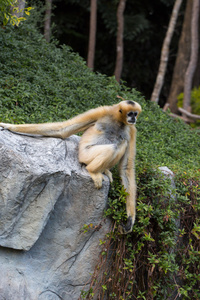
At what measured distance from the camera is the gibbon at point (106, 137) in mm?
5684

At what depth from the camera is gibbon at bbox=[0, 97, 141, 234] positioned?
568 centimetres

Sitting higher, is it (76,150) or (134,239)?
(76,150)

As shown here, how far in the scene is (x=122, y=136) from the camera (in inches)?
240

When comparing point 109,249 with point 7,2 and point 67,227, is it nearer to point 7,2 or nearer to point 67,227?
point 67,227

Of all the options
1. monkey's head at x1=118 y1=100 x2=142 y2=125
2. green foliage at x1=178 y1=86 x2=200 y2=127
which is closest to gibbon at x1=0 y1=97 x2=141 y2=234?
monkey's head at x1=118 y1=100 x2=142 y2=125

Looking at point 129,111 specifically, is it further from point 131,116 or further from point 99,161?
point 99,161

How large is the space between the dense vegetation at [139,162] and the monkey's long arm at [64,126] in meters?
0.95

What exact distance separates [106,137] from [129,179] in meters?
0.67

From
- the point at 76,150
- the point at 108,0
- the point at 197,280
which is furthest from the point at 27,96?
the point at 108,0

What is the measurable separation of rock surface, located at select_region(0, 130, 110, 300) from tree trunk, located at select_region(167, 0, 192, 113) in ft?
43.3

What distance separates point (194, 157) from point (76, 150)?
170 inches

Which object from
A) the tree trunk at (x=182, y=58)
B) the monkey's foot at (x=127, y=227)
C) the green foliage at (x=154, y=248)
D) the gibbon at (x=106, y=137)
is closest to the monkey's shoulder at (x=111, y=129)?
the gibbon at (x=106, y=137)

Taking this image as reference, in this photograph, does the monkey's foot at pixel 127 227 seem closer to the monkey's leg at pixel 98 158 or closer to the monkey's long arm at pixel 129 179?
the monkey's long arm at pixel 129 179

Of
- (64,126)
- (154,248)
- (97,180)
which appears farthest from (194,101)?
(97,180)
